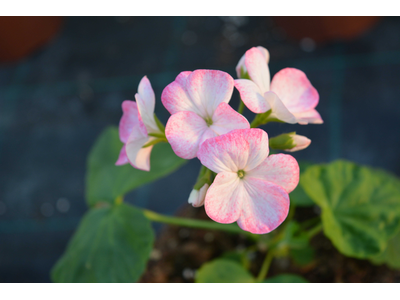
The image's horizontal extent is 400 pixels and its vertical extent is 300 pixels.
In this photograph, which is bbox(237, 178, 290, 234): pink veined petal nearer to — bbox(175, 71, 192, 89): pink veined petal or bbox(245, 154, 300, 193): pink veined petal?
bbox(245, 154, 300, 193): pink veined petal

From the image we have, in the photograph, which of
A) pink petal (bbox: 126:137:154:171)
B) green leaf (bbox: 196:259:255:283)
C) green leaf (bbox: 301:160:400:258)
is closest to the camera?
pink petal (bbox: 126:137:154:171)

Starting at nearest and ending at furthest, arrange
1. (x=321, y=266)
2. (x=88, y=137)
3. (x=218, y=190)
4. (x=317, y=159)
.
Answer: (x=218, y=190)
(x=321, y=266)
(x=317, y=159)
(x=88, y=137)

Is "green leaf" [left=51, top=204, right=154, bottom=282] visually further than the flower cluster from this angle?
Yes

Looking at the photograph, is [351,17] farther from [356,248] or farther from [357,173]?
[356,248]

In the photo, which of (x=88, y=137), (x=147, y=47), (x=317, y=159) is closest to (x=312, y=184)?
(x=317, y=159)

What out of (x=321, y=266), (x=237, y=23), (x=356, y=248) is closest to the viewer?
(x=356, y=248)

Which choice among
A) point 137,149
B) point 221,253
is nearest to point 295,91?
point 137,149

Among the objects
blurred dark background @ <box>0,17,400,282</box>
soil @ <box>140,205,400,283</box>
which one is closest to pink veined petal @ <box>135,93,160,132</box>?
soil @ <box>140,205,400,283</box>
